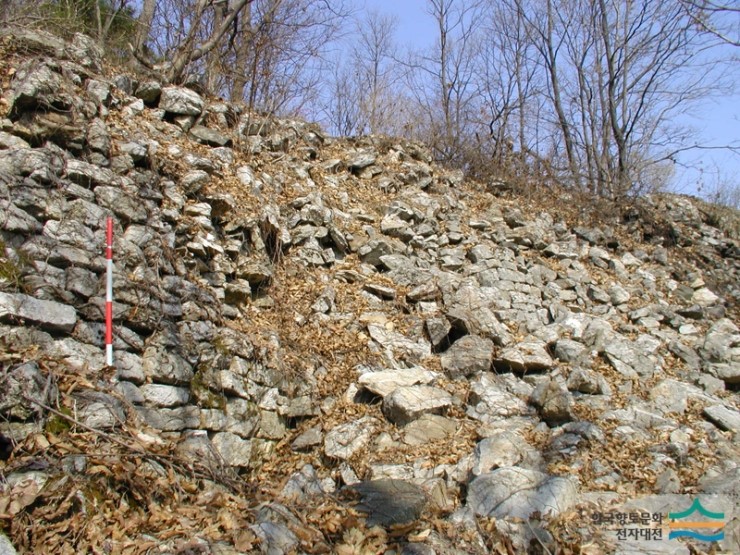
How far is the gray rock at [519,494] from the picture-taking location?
151 inches

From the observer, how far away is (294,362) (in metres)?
5.71

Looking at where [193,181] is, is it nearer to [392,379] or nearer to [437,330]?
[392,379]

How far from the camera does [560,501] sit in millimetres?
3904

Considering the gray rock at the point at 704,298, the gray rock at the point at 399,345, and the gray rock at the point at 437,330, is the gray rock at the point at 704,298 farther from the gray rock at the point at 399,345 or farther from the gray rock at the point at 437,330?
the gray rock at the point at 399,345

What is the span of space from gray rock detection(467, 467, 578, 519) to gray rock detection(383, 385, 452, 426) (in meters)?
1.13

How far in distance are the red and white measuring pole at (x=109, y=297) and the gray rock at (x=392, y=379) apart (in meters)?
2.44

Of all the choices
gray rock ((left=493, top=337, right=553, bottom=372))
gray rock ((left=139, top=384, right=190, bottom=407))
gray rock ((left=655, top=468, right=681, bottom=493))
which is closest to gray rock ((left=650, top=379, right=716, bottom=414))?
gray rock ((left=493, top=337, right=553, bottom=372))

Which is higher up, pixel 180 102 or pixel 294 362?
pixel 180 102

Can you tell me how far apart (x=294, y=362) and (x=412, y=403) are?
52.5 inches

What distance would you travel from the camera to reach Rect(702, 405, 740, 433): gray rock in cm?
558

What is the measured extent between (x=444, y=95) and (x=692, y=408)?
1182 cm

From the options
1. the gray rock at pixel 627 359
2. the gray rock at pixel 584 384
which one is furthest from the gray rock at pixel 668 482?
the gray rock at pixel 627 359

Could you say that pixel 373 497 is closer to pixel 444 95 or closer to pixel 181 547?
pixel 181 547

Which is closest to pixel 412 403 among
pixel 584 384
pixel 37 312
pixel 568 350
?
pixel 584 384
